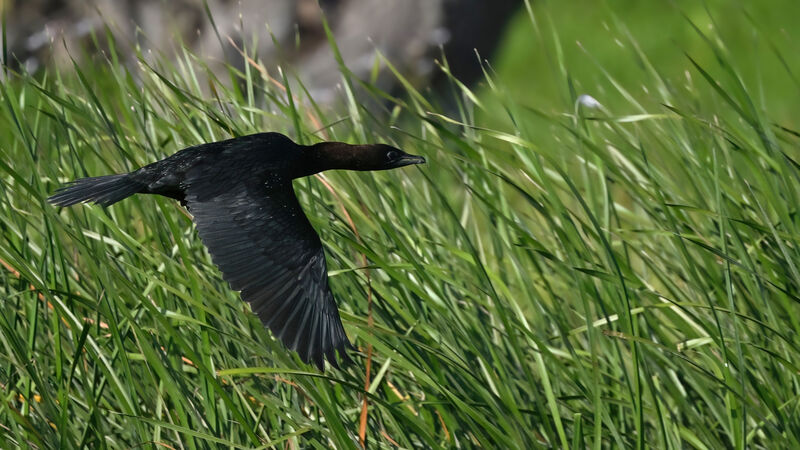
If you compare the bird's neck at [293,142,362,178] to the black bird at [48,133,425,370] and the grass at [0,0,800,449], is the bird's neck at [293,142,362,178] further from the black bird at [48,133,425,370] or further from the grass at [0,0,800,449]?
the grass at [0,0,800,449]

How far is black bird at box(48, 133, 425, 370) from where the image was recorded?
121 cm

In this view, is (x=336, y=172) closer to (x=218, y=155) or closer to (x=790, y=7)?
(x=218, y=155)

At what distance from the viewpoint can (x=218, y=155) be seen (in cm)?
132

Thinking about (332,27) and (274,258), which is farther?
(332,27)

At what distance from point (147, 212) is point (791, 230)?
3.37ft

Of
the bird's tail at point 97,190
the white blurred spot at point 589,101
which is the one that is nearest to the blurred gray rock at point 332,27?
the white blurred spot at point 589,101

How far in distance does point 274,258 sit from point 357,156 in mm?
161

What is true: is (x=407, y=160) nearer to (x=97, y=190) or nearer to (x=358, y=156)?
(x=358, y=156)

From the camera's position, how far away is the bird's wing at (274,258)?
1.19 meters

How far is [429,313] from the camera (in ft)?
5.60

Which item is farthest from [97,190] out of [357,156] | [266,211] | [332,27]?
[332,27]

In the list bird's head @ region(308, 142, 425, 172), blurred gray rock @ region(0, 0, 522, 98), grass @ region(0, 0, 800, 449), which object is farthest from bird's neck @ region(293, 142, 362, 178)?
blurred gray rock @ region(0, 0, 522, 98)

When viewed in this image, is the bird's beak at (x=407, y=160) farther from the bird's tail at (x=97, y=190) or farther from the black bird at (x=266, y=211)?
the bird's tail at (x=97, y=190)

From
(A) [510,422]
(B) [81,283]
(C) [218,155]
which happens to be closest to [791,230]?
(A) [510,422]
